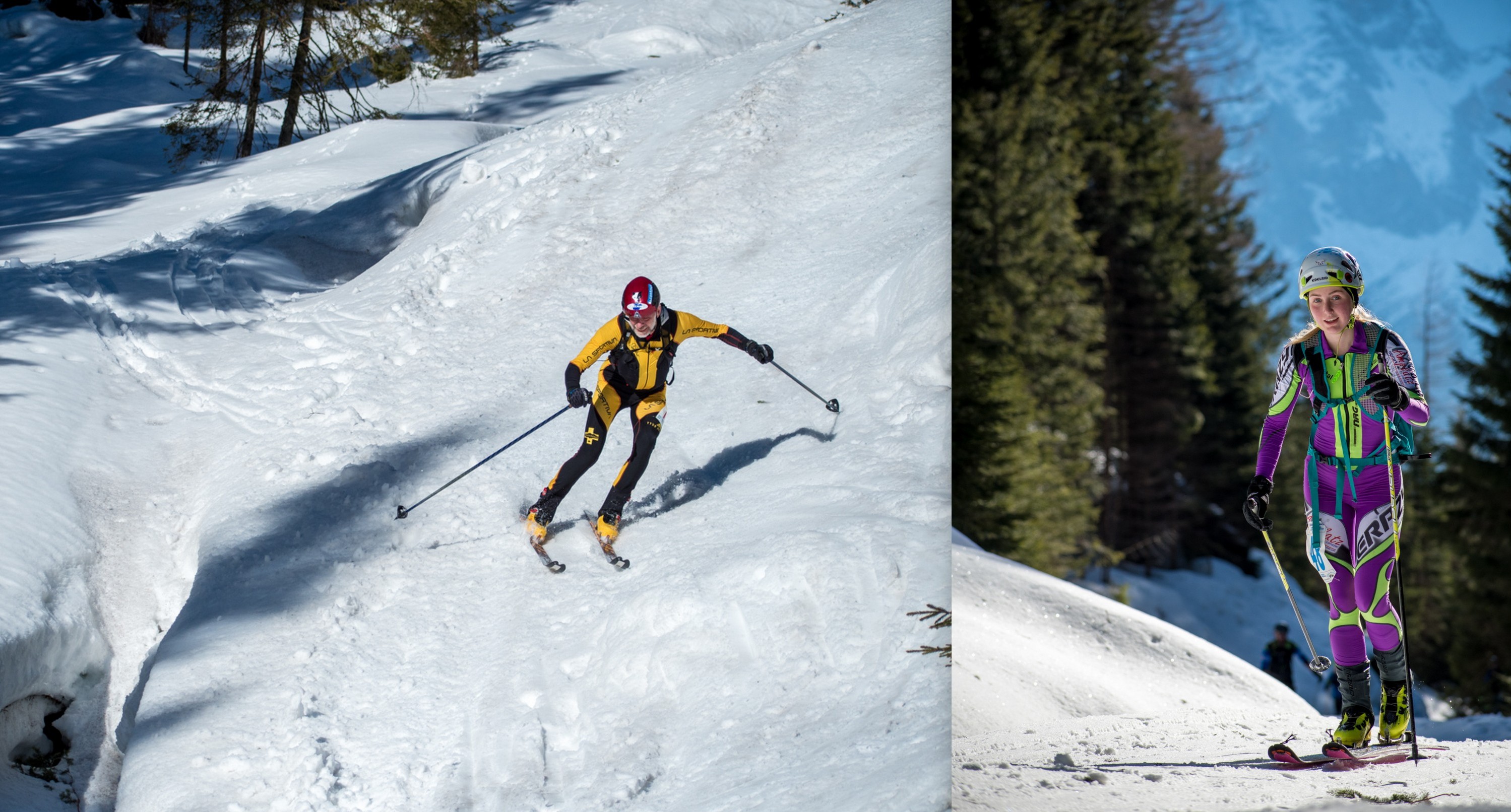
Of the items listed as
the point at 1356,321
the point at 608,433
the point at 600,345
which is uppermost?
the point at 1356,321

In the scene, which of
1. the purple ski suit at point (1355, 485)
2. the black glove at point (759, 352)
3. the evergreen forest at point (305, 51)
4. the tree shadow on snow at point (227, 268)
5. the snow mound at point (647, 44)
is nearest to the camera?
the purple ski suit at point (1355, 485)

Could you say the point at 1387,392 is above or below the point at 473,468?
above

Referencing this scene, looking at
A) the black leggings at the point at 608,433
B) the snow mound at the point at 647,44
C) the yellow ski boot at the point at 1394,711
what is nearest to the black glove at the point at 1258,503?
the yellow ski boot at the point at 1394,711

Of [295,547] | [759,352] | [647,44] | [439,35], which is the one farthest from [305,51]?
[759,352]

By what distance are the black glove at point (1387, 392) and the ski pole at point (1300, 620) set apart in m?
0.39

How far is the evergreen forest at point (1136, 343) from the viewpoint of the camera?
1908 mm

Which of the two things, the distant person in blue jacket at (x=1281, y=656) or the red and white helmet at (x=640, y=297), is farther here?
the red and white helmet at (x=640, y=297)

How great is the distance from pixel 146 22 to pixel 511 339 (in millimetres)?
4037

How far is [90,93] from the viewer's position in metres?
3.68

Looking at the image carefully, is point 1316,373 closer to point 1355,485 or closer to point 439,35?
point 1355,485

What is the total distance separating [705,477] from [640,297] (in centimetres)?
58

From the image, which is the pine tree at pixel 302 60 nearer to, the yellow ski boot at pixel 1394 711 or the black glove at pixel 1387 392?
the black glove at pixel 1387 392

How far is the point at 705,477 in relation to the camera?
2.68 m

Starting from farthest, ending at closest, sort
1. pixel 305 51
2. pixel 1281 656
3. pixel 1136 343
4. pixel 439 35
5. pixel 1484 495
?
pixel 305 51, pixel 439 35, pixel 1136 343, pixel 1281 656, pixel 1484 495
